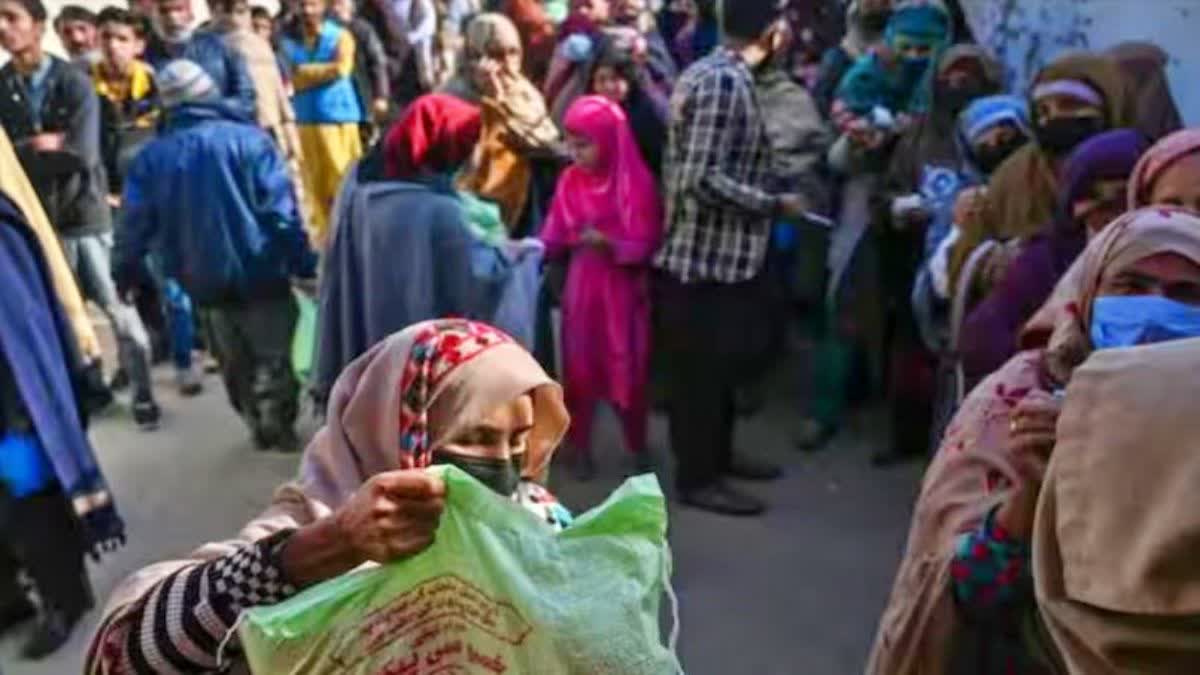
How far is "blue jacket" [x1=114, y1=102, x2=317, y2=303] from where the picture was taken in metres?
4.97

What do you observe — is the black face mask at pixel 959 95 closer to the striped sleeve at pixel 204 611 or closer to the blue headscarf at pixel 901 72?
the blue headscarf at pixel 901 72

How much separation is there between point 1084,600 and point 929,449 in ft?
13.7

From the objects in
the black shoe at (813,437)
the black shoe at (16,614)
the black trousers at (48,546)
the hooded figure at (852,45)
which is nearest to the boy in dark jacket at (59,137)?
the black shoe at (16,614)

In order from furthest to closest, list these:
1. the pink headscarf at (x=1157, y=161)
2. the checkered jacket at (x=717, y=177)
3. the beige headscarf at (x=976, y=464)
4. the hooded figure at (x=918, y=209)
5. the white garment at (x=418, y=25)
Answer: the white garment at (x=418, y=25) → the hooded figure at (x=918, y=209) → the checkered jacket at (x=717, y=177) → the pink headscarf at (x=1157, y=161) → the beige headscarf at (x=976, y=464)

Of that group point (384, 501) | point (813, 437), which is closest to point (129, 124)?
point (813, 437)

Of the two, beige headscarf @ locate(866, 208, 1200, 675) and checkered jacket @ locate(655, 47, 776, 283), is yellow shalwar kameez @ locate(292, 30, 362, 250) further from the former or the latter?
beige headscarf @ locate(866, 208, 1200, 675)

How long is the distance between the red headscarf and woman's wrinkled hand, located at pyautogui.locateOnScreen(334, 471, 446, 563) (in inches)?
106

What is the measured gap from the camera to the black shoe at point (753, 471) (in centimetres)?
516

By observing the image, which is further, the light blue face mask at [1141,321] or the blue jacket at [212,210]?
the blue jacket at [212,210]

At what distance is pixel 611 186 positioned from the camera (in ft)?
15.9

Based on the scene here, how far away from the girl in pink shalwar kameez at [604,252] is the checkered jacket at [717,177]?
153mm

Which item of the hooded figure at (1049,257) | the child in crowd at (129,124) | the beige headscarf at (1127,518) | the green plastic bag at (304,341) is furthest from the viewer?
the child in crowd at (129,124)

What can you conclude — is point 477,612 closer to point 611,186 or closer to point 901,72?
point 611,186

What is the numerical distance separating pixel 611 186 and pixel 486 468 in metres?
3.14
